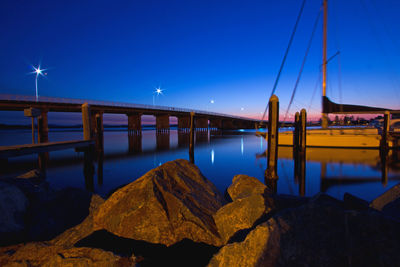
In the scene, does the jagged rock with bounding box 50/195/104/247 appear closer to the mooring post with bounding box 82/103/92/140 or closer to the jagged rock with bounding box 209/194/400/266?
the jagged rock with bounding box 209/194/400/266

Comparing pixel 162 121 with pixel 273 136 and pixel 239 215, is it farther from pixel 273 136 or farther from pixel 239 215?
pixel 239 215

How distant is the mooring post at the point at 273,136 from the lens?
332 inches

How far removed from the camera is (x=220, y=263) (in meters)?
2.25

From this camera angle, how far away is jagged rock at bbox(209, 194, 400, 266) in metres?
1.74

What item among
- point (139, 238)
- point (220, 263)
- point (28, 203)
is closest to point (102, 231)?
point (139, 238)

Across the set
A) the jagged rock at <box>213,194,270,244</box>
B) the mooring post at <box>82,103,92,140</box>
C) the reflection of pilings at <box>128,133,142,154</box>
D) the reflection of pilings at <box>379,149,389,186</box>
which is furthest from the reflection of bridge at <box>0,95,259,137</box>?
the reflection of pilings at <box>379,149,389,186</box>

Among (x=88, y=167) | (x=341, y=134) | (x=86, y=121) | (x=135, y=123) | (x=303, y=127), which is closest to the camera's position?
(x=88, y=167)

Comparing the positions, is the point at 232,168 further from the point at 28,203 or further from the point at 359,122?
the point at 359,122

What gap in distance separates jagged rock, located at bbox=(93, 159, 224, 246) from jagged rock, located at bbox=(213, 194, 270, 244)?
0.57 feet

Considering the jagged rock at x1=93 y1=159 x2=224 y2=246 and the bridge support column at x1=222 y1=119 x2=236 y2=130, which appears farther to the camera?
the bridge support column at x1=222 y1=119 x2=236 y2=130

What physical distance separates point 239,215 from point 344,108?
17816mm

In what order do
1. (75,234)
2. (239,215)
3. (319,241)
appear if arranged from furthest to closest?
(75,234)
(239,215)
(319,241)

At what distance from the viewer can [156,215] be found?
3.39 meters

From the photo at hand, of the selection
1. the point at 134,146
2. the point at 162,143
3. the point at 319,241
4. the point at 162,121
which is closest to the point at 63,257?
the point at 319,241
